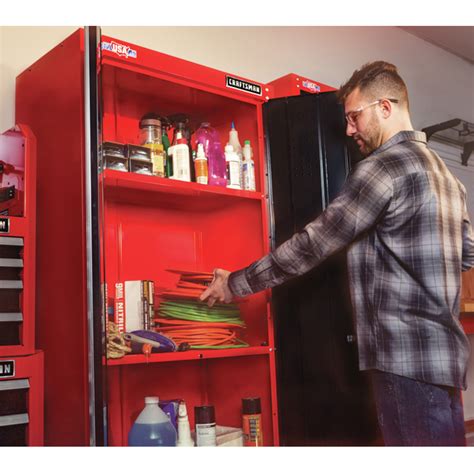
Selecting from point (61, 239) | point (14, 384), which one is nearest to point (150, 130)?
point (61, 239)

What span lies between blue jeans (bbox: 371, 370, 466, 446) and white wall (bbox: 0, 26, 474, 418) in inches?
69.5

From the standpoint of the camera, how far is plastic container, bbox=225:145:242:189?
258 cm

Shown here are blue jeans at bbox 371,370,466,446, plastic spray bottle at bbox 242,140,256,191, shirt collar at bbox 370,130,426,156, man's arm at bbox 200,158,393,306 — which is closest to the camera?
blue jeans at bbox 371,370,466,446

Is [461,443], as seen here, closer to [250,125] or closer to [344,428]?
[344,428]

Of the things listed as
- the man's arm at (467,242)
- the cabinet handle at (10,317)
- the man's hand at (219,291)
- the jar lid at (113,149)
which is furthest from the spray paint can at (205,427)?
the man's arm at (467,242)

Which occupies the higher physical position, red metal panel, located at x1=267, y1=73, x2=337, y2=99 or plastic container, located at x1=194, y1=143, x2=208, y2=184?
red metal panel, located at x1=267, y1=73, x2=337, y2=99

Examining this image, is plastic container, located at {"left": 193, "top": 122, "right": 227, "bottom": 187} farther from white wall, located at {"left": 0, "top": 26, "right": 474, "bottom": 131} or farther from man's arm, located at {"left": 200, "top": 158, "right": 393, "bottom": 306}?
white wall, located at {"left": 0, "top": 26, "right": 474, "bottom": 131}

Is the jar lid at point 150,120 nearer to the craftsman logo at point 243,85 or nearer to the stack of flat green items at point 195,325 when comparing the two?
the craftsman logo at point 243,85

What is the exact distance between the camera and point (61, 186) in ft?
7.21

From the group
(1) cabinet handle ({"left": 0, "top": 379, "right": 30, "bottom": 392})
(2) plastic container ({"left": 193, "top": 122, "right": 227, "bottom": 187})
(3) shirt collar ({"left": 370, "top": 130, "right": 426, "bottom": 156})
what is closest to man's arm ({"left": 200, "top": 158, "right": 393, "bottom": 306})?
(3) shirt collar ({"left": 370, "top": 130, "right": 426, "bottom": 156})

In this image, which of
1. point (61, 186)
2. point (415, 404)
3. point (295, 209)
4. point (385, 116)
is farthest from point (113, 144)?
point (415, 404)

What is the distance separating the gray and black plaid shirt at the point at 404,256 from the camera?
1.96 m

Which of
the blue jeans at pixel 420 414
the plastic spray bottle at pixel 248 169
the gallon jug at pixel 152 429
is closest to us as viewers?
the blue jeans at pixel 420 414
